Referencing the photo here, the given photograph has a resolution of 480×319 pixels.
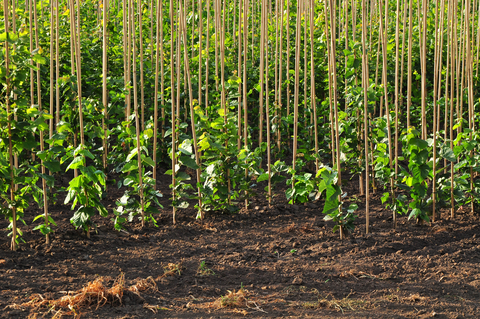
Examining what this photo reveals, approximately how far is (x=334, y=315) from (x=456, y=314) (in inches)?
23.4

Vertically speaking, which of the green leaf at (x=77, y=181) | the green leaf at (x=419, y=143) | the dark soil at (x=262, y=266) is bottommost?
the dark soil at (x=262, y=266)

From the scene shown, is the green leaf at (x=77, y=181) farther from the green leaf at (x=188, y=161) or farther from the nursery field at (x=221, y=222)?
the green leaf at (x=188, y=161)

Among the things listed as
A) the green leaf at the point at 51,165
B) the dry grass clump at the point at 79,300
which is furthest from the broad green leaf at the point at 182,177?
the dry grass clump at the point at 79,300

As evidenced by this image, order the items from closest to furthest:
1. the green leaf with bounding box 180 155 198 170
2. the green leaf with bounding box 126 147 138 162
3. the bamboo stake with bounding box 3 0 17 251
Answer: the bamboo stake with bounding box 3 0 17 251 → the green leaf with bounding box 126 147 138 162 → the green leaf with bounding box 180 155 198 170

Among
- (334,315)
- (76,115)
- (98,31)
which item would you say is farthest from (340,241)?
(98,31)

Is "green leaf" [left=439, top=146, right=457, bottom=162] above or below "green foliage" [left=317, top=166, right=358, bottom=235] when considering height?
above

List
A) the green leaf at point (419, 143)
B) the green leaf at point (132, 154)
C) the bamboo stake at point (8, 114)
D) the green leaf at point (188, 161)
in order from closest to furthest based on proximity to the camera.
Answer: the bamboo stake at point (8, 114) → the green leaf at point (419, 143) → the green leaf at point (132, 154) → the green leaf at point (188, 161)

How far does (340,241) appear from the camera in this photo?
3414 millimetres

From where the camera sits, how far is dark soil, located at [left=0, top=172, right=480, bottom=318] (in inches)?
94.0

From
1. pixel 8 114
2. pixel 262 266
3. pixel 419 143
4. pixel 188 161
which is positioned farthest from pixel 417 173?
pixel 8 114

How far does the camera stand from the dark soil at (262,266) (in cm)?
239

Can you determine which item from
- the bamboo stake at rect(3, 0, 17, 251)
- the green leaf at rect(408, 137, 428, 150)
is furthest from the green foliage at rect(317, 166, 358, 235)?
the bamboo stake at rect(3, 0, 17, 251)

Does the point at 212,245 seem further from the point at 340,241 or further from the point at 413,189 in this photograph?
the point at 413,189

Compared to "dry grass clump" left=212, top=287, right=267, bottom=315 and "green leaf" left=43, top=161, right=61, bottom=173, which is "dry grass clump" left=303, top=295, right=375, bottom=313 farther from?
"green leaf" left=43, top=161, right=61, bottom=173
